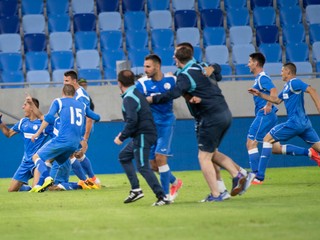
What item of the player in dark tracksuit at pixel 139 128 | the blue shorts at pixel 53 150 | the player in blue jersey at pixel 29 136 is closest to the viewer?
the player in dark tracksuit at pixel 139 128

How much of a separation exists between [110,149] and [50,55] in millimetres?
3711

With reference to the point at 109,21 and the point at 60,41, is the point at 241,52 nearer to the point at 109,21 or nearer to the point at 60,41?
the point at 109,21

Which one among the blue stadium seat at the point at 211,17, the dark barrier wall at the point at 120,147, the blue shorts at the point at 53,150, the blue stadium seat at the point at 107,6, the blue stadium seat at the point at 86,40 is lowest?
the dark barrier wall at the point at 120,147

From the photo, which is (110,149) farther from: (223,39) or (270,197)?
(270,197)

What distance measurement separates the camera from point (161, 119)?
40.2ft

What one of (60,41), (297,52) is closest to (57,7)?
(60,41)

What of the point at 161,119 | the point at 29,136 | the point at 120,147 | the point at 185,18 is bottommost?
the point at 120,147

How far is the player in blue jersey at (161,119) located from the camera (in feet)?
39.0

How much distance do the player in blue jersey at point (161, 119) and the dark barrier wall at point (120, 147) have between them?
848 centimetres

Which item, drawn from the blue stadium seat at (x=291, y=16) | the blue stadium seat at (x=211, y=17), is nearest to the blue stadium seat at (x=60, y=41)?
the blue stadium seat at (x=211, y=17)

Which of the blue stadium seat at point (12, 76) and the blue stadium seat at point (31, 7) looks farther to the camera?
the blue stadium seat at point (31, 7)

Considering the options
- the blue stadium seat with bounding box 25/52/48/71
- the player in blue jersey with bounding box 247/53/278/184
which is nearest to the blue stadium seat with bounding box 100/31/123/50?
the blue stadium seat with bounding box 25/52/48/71

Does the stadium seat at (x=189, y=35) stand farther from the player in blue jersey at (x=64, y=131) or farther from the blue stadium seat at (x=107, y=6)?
the player in blue jersey at (x=64, y=131)

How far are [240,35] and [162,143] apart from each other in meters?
12.6
